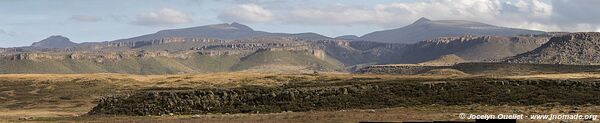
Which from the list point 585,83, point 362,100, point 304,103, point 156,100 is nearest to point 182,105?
point 156,100

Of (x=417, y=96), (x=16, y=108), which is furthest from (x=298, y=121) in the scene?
(x=16, y=108)

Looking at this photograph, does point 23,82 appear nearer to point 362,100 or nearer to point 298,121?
point 362,100

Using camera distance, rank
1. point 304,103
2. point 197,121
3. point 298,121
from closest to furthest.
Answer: point 298,121 < point 197,121 < point 304,103

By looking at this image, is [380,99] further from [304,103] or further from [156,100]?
[156,100]

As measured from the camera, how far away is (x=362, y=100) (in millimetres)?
A: 71562

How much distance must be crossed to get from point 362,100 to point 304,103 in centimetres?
631

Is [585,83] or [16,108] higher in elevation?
[585,83]

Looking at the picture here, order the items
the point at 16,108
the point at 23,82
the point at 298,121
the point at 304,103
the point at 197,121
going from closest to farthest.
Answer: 1. the point at 298,121
2. the point at 197,121
3. the point at 304,103
4. the point at 16,108
5. the point at 23,82

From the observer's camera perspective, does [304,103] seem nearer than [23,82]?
Yes

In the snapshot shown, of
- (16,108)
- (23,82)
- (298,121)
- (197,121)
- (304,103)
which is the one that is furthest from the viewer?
(23,82)

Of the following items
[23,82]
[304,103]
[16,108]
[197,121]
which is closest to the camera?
[197,121]

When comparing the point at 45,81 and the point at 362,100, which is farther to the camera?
the point at 45,81

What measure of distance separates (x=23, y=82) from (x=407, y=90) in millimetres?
115340

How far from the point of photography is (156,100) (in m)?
73.7
